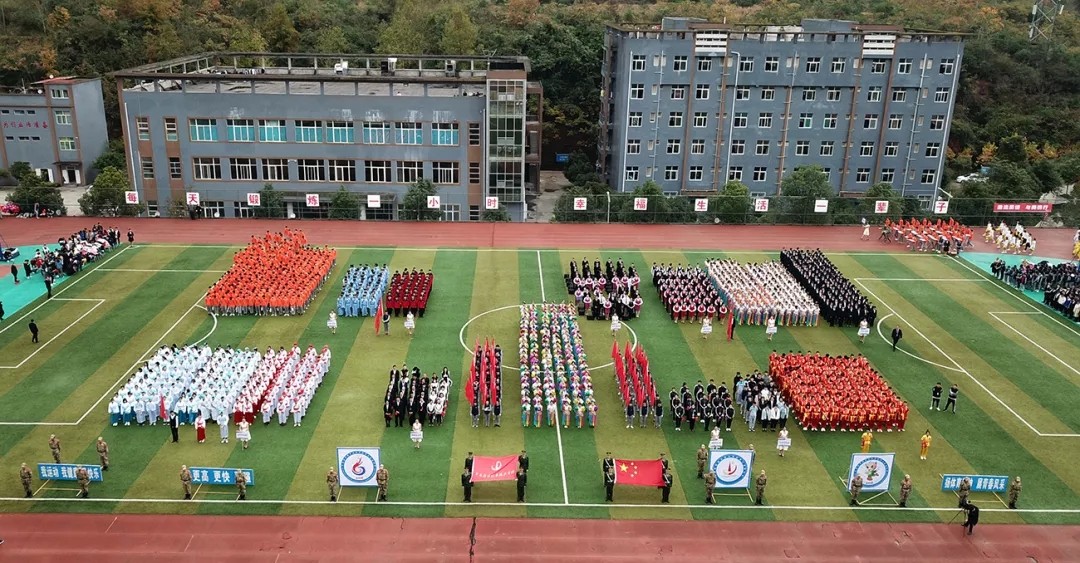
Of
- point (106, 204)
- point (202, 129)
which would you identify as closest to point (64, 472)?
point (106, 204)

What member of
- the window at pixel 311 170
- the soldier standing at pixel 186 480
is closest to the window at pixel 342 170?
the window at pixel 311 170

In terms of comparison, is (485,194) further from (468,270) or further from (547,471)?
(547,471)

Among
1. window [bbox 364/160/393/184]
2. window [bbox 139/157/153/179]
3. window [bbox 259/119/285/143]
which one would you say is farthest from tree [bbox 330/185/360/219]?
window [bbox 139/157/153/179]

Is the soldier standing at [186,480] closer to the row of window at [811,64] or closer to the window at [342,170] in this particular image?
the window at [342,170]

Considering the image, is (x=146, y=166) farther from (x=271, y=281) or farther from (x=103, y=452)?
(x=103, y=452)

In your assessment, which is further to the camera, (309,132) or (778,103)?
A: (778,103)

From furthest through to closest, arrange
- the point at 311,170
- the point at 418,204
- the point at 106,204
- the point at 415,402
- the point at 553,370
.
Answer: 1. the point at 311,170
2. the point at 418,204
3. the point at 106,204
4. the point at 553,370
5. the point at 415,402
